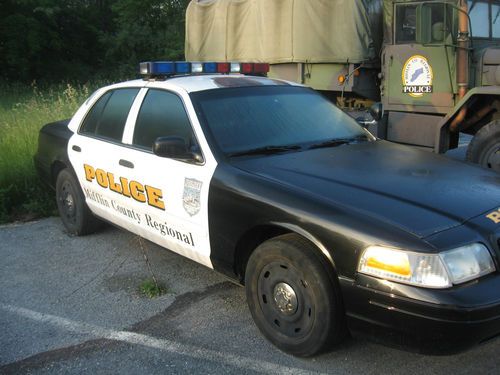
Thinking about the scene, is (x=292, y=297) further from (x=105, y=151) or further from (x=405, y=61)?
(x=405, y=61)

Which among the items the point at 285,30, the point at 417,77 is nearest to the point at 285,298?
the point at 417,77

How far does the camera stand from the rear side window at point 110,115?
180 inches

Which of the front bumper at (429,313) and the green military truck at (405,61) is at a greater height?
the green military truck at (405,61)

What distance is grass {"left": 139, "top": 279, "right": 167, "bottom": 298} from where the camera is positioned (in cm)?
406

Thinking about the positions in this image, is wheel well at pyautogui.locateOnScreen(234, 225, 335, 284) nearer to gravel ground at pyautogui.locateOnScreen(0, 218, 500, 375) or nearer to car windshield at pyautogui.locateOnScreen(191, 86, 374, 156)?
gravel ground at pyautogui.locateOnScreen(0, 218, 500, 375)

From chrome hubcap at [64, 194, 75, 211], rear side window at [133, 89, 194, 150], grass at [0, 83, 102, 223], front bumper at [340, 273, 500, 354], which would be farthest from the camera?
grass at [0, 83, 102, 223]

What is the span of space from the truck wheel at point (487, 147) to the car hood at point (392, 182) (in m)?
2.48

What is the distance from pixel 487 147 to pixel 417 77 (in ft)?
4.88

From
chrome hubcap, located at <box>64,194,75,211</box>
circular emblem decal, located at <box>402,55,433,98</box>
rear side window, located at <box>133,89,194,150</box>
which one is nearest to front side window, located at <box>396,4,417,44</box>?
circular emblem decal, located at <box>402,55,433,98</box>

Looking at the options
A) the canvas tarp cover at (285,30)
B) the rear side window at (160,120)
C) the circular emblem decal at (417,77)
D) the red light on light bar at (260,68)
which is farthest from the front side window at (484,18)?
the rear side window at (160,120)

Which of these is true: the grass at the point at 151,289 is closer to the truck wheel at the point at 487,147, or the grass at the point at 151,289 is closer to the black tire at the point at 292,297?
the black tire at the point at 292,297

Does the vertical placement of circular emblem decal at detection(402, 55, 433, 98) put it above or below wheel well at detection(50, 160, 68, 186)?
above

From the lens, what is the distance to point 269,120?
399cm

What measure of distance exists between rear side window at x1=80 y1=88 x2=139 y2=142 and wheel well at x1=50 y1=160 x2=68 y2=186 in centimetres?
52
